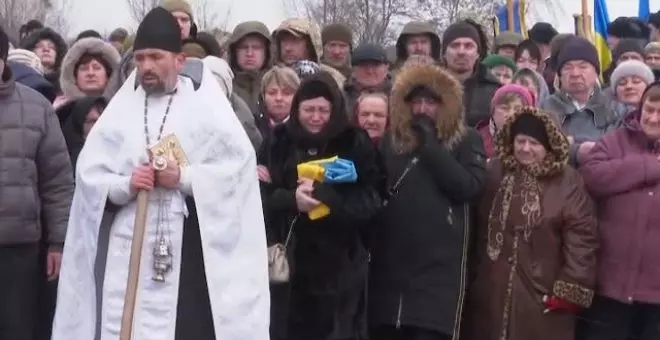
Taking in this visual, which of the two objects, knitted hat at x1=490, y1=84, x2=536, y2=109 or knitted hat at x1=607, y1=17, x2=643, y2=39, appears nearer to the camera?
knitted hat at x1=490, y1=84, x2=536, y2=109

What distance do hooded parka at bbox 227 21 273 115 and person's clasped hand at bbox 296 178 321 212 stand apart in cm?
180

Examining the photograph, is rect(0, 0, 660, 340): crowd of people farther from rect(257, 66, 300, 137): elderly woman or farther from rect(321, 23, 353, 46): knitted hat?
rect(321, 23, 353, 46): knitted hat

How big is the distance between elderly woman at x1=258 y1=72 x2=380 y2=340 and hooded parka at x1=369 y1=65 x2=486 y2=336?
0.18 m

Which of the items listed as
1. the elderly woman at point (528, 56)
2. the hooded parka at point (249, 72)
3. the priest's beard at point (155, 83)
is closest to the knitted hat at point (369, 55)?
the hooded parka at point (249, 72)

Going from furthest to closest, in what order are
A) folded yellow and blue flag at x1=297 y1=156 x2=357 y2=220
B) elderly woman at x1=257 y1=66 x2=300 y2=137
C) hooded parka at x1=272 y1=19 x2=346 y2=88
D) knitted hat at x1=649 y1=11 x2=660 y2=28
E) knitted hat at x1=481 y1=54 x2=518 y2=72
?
knitted hat at x1=649 y1=11 x2=660 y2=28, knitted hat at x1=481 y1=54 x2=518 y2=72, hooded parka at x1=272 y1=19 x2=346 y2=88, elderly woman at x1=257 y1=66 x2=300 y2=137, folded yellow and blue flag at x1=297 y1=156 x2=357 y2=220

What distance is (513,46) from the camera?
406 inches

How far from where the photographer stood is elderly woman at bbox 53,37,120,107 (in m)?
7.54

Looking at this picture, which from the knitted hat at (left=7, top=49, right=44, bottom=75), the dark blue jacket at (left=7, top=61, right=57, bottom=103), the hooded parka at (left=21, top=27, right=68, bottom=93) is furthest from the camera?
the hooded parka at (left=21, top=27, right=68, bottom=93)

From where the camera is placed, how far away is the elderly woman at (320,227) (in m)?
6.21

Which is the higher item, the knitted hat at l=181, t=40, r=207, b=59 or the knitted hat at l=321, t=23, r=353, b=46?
the knitted hat at l=321, t=23, r=353, b=46

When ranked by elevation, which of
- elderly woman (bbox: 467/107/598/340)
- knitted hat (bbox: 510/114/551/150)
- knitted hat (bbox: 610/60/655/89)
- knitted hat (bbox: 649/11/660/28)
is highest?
knitted hat (bbox: 649/11/660/28)

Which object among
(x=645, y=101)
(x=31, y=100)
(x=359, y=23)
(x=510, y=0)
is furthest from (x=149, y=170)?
(x=359, y=23)

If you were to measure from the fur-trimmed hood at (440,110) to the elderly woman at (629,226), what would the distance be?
2.77 ft

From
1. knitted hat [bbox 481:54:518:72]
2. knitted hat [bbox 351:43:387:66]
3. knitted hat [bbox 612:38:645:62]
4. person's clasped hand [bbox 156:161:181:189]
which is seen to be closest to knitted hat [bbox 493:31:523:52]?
knitted hat [bbox 612:38:645:62]
